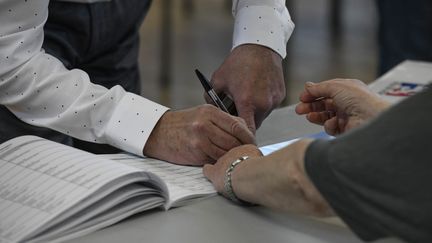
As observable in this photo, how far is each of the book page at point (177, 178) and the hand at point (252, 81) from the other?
219 mm

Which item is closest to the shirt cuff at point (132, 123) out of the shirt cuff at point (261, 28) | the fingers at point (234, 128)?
the fingers at point (234, 128)

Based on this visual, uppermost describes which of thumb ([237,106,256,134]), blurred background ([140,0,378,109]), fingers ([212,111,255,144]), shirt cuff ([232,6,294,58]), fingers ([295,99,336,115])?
shirt cuff ([232,6,294,58])

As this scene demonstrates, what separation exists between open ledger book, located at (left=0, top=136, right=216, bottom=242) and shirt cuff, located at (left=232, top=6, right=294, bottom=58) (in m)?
0.47

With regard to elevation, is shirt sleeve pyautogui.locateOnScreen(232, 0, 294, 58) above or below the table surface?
above

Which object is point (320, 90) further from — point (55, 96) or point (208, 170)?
point (55, 96)

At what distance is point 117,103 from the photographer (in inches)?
56.4

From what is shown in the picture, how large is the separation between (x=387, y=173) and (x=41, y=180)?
50cm

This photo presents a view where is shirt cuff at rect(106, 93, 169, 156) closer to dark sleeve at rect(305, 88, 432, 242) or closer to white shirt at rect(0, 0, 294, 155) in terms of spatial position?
white shirt at rect(0, 0, 294, 155)

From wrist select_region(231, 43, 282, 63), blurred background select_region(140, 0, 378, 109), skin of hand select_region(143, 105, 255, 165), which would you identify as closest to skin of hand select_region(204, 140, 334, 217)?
skin of hand select_region(143, 105, 255, 165)

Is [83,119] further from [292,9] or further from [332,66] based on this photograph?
[332,66]

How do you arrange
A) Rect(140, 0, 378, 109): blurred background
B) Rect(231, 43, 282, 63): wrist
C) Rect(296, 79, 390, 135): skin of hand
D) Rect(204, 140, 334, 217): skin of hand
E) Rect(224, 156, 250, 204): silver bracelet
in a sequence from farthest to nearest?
Rect(140, 0, 378, 109): blurred background < Rect(231, 43, 282, 63): wrist < Rect(296, 79, 390, 135): skin of hand < Rect(224, 156, 250, 204): silver bracelet < Rect(204, 140, 334, 217): skin of hand

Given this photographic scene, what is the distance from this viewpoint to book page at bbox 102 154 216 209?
1.22 metres

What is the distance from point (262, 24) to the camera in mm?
1678

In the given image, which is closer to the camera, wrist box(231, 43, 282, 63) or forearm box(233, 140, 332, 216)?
forearm box(233, 140, 332, 216)
